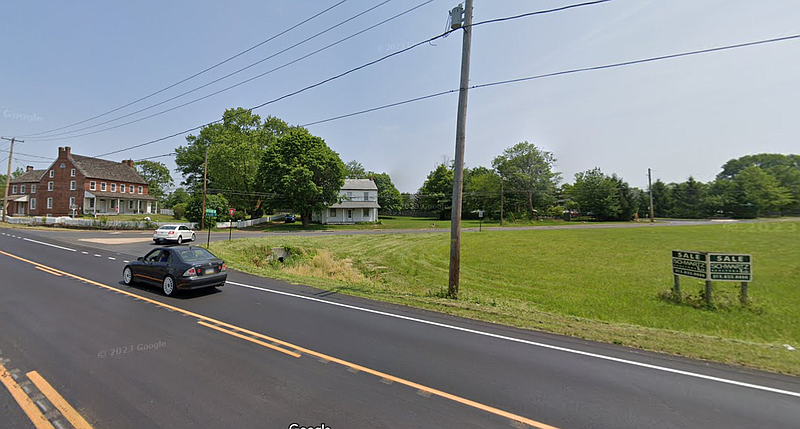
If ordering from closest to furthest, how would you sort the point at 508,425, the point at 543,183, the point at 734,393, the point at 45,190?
the point at 508,425
the point at 734,393
the point at 45,190
the point at 543,183

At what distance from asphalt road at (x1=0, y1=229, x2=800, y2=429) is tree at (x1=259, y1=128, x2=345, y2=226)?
34.1 metres

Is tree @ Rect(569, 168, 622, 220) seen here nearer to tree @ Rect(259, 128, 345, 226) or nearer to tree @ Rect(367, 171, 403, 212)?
tree @ Rect(367, 171, 403, 212)

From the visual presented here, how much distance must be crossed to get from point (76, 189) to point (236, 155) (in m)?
26.9

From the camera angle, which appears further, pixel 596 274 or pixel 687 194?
pixel 687 194

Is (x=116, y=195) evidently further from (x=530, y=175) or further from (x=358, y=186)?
(x=530, y=175)

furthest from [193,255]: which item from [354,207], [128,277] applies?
[354,207]

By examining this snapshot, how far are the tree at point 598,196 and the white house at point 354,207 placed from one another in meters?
49.0

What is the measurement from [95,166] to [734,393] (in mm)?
75581

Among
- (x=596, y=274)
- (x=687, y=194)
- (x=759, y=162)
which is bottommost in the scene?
(x=596, y=274)

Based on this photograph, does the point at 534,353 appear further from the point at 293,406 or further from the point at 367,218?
the point at 367,218

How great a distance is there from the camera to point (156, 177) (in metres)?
84.8

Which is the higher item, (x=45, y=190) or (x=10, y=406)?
(x=45, y=190)

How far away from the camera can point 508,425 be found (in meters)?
3.45

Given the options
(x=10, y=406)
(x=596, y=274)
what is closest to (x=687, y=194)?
(x=596, y=274)
